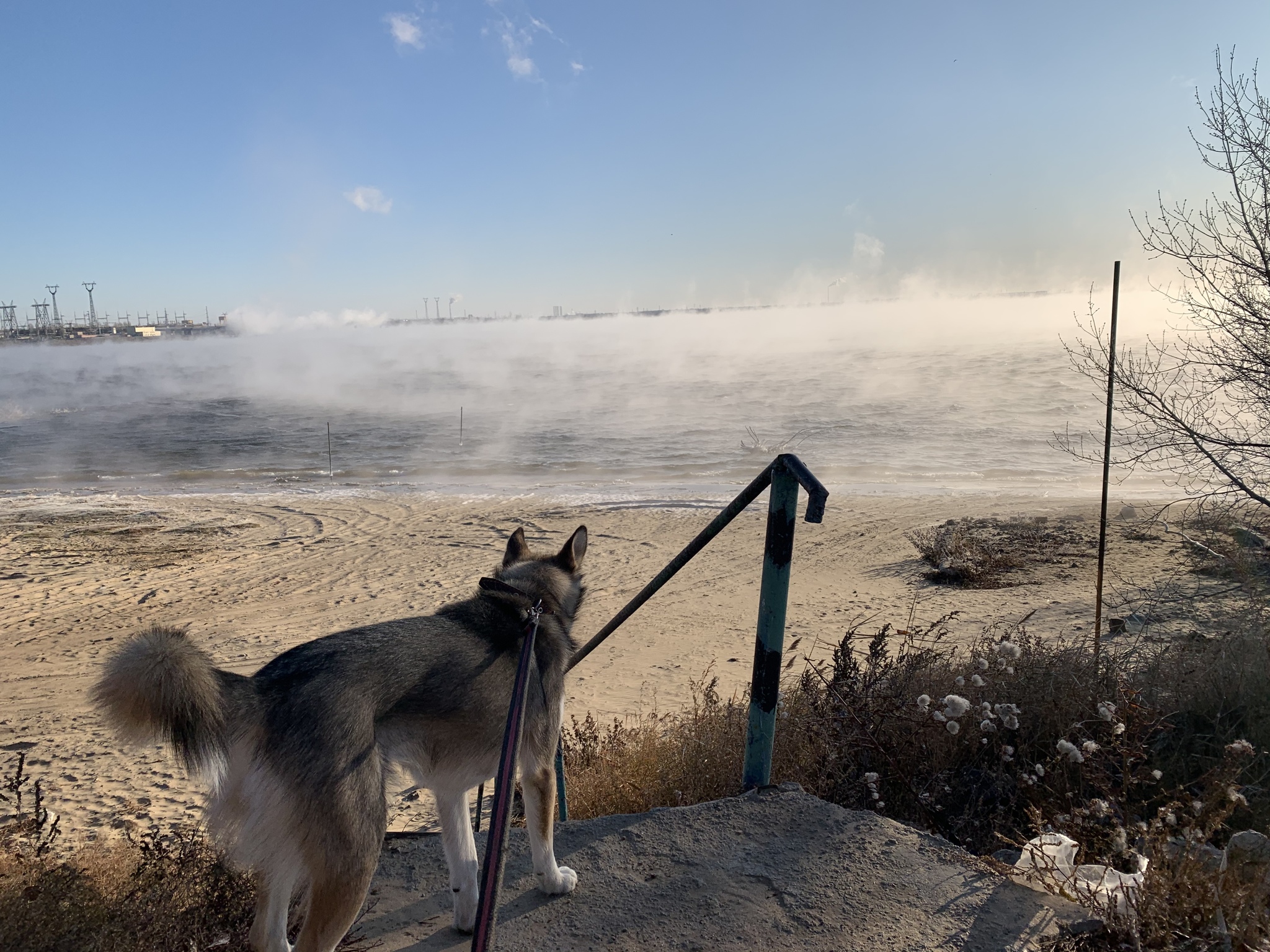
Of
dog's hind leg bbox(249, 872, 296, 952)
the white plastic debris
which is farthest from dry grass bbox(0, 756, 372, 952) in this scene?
the white plastic debris

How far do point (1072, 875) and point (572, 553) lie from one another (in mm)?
2524

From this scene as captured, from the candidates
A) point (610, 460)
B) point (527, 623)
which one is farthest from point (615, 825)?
point (610, 460)

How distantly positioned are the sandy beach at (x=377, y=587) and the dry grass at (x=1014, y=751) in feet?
7.50

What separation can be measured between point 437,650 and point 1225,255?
25.6 ft

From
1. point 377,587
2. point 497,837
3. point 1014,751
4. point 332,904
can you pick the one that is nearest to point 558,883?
point 332,904

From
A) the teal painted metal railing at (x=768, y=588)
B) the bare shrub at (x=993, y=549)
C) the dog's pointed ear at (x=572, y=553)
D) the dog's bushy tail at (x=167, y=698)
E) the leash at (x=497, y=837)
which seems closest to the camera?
the leash at (x=497, y=837)

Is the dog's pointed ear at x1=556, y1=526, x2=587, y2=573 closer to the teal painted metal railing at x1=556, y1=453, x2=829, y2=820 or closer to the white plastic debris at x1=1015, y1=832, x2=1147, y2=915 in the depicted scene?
the teal painted metal railing at x1=556, y1=453, x2=829, y2=820

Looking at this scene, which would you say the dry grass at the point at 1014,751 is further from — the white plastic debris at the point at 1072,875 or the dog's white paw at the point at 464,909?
the dog's white paw at the point at 464,909

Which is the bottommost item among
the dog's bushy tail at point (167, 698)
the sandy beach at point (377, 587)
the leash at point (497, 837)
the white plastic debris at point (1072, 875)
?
the sandy beach at point (377, 587)

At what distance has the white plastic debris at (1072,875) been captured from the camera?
2834mm

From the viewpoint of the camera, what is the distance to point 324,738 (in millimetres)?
2615

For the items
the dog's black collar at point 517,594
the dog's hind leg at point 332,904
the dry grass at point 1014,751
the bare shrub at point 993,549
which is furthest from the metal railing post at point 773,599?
the bare shrub at point 993,549

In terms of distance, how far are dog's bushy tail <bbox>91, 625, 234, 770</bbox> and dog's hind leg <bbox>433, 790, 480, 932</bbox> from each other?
86 centimetres

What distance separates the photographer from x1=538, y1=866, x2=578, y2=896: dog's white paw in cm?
325
